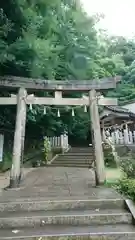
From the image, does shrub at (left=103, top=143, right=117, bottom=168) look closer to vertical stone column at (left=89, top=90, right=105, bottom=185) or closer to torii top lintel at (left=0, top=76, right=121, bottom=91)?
vertical stone column at (left=89, top=90, right=105, bottom=185)

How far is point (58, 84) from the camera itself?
8.42 meters

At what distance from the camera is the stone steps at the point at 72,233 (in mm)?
4086

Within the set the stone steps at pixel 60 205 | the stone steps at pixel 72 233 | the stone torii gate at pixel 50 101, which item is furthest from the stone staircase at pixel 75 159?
the stone steps at pixel 72 233

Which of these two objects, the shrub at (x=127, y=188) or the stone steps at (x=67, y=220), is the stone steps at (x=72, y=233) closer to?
the stone steps at (x=67, y=220)

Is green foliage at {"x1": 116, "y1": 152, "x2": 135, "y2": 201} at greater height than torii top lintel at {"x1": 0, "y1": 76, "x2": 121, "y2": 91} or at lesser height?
lesser

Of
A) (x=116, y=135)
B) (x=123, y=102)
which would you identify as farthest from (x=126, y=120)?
A: (x=123, y=102)

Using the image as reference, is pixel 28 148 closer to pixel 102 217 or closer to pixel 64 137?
pixel 64 137

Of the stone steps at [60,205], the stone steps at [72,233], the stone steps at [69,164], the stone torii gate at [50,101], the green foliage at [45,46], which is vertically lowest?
the stone steps at [72,233]

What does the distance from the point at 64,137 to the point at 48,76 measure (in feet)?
33.0

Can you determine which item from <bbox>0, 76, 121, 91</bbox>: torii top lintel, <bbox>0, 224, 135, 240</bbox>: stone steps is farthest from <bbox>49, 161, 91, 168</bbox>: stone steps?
<bbox>0, 224, 135, 240</bbox>: stone steps

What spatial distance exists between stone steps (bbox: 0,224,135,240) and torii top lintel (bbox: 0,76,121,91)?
4.78m

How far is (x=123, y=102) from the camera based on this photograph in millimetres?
28578

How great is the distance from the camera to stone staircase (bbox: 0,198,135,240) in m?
4.16

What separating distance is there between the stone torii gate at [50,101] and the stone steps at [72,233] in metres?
3.05
